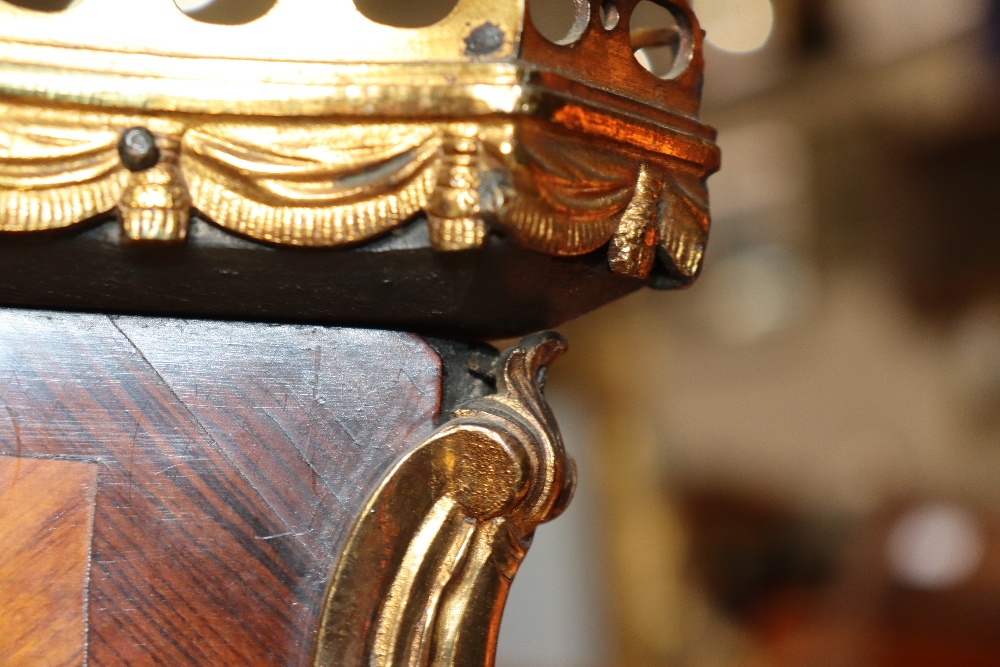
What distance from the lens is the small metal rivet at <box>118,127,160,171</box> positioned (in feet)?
1.47

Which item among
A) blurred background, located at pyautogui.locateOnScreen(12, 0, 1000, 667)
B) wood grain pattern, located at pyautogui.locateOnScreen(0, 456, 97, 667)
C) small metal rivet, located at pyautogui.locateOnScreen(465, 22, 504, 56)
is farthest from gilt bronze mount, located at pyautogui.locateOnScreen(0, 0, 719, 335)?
blurred background, located at pyautogui.locateOnScreen(12, 0, 1000, 667)

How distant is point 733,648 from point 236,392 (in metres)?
3.51

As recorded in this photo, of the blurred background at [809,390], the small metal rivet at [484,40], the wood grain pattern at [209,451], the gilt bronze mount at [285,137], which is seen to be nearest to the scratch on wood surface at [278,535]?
the wood grain pattern at [209,451]

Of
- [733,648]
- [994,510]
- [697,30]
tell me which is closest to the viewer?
[697,30]

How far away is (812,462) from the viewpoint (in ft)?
14.7

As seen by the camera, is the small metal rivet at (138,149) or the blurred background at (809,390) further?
the blurred background at (809,390)

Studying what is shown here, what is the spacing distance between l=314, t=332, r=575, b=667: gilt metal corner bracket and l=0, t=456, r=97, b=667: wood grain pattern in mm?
114

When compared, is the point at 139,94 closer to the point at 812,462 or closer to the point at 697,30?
the point at 697,30

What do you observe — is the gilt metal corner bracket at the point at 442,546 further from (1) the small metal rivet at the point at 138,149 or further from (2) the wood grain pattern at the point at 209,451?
(1) the small metal rivet at the point at 138,149

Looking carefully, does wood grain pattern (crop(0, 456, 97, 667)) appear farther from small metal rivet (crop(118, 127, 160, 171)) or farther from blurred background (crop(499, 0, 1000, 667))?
blurred background (crop(499, 0, 1000, 667))

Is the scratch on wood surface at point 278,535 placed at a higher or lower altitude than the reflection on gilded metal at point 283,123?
lower

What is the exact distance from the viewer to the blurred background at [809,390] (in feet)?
11.1

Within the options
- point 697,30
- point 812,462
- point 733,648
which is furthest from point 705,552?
point 697,30

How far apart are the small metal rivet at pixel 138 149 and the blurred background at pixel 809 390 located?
2643 mm
